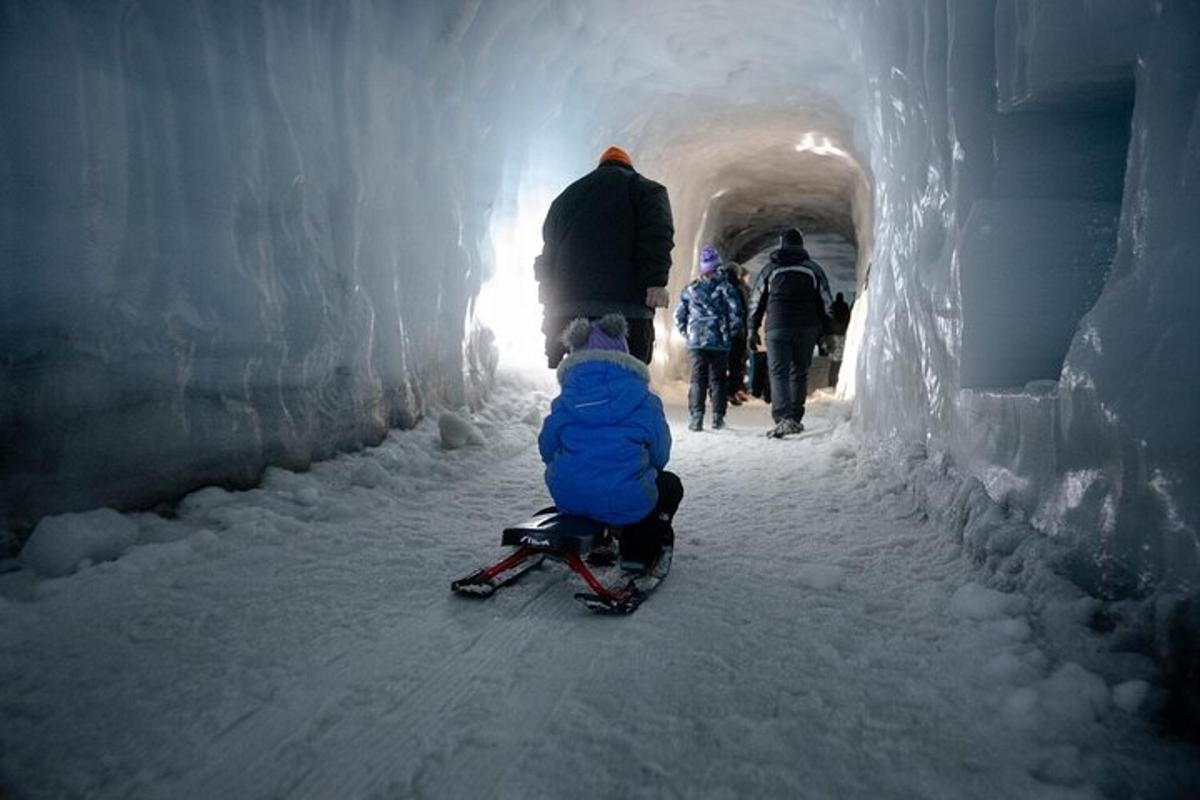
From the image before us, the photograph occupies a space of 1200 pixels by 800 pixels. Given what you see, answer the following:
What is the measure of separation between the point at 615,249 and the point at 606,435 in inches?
61.3

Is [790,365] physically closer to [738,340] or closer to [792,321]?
[792,321]

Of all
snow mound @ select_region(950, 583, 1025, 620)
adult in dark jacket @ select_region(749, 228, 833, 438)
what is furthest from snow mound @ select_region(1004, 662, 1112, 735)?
adult in dark jacket @ select_region(749, 228, 833, 438)

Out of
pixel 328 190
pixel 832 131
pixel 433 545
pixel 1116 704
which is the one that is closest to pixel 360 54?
pixel 328 190

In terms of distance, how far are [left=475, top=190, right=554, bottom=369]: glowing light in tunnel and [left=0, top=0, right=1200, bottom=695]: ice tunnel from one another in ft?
3.61

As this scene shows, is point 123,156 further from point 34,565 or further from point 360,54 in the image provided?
point 360,54

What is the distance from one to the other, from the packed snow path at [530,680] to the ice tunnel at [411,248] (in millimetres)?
374

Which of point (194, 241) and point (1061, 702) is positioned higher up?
point (194, 241)

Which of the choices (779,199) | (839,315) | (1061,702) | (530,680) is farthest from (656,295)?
(779,199)

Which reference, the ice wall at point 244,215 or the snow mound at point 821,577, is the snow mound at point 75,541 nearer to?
the ice wall at point 244,215

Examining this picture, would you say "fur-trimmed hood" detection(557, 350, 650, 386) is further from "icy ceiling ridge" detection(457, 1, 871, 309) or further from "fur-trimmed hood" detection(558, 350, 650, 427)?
"icy ceiling ridge" detection(457, 1, 871, 309)

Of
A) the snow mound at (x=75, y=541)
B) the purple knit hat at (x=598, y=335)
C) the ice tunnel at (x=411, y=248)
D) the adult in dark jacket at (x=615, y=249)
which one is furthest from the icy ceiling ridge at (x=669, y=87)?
the snow mound at (x=75, y=541)

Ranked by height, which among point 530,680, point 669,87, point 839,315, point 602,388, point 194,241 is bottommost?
point 530,680

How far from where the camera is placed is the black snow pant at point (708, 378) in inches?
246

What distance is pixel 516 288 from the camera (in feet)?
23.4
